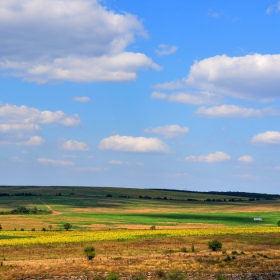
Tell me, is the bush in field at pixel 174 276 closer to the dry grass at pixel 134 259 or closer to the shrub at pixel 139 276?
the shrub at pixel 139 276

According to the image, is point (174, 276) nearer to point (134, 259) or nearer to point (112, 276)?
point (112, 276)

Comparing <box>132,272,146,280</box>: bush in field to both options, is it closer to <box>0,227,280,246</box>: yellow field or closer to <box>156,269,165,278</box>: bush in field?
<box>156,269,165,278</box>: bush in field

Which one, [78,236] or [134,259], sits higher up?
[78,236]

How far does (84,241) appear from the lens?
88562 millimetres

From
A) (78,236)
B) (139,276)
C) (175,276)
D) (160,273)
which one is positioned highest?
(78,236)

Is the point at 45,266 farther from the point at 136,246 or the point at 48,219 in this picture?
the point at 48,219

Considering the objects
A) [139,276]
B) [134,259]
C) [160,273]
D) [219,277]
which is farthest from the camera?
[134,259]

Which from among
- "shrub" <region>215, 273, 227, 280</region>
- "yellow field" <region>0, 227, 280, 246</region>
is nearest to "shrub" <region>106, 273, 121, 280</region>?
"shrub" <region>215, 273, 227, 280</region>

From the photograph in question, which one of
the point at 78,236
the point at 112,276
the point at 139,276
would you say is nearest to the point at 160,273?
the point at 139,276

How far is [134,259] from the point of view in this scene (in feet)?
226

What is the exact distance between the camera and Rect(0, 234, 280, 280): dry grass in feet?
205

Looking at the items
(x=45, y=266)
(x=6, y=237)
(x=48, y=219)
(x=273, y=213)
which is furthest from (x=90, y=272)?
(x=273, y=213)

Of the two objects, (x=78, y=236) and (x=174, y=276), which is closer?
(x=174, y=276)

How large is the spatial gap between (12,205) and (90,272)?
144 meters
